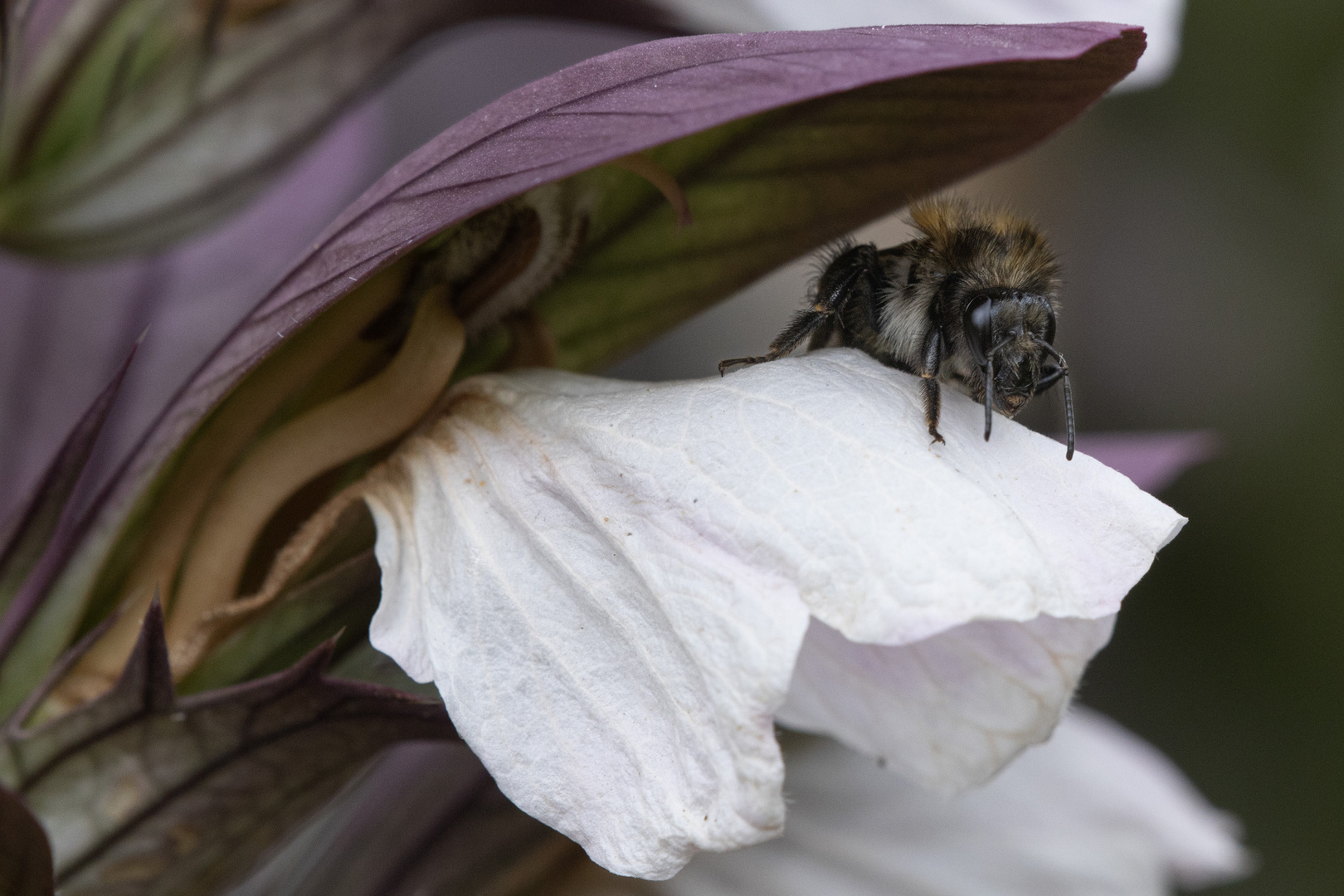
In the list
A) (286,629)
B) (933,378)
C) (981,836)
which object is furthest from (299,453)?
(981,836)

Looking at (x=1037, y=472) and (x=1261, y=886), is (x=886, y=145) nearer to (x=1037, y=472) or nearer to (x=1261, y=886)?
(x=1037, y=472)

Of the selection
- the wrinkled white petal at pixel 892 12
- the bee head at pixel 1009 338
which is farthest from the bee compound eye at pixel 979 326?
the wrinkled white petal at pixel 892 12

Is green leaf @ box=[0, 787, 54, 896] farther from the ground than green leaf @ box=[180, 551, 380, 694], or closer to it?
closer to it

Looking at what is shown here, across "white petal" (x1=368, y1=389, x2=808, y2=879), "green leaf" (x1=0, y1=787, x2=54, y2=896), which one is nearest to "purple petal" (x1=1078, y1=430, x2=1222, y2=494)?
"white petal" (x1=368, y1=389, x2=808, y2=879)

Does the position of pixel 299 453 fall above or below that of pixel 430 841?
above

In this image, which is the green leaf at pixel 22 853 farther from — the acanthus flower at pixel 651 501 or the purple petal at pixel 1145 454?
the purple petal at pixel 1145 454

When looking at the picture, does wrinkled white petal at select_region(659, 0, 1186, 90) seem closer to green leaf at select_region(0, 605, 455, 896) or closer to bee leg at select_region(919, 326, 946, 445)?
bee leg at select_region(919, 326, 946, 445)

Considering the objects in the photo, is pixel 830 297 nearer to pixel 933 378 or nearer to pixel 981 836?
pixel 933 378
